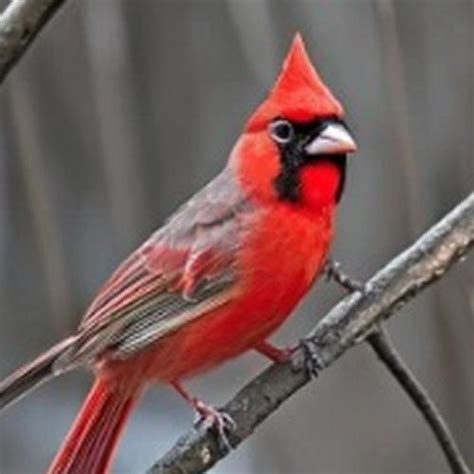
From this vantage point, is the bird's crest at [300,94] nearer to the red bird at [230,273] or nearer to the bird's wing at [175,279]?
the red bird at [230,273]

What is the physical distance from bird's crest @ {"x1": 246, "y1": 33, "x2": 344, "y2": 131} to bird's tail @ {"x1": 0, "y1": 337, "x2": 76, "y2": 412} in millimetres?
447

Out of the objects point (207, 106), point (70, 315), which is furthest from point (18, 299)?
point (70, 315)

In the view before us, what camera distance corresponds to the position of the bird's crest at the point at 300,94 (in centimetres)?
239

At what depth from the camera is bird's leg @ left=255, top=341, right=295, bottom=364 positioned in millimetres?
2262

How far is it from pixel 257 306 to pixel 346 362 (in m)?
1.30

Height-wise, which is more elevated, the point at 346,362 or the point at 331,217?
the point at 331,217

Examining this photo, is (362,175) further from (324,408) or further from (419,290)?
(419,290)

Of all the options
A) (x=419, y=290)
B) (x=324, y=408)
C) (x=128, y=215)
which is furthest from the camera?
(x=324, y=408)

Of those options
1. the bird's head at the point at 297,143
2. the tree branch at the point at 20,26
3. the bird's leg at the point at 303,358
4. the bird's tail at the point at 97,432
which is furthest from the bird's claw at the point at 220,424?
the tree branch at the point at 20,26

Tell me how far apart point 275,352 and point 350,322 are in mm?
242

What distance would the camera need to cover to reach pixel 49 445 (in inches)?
161

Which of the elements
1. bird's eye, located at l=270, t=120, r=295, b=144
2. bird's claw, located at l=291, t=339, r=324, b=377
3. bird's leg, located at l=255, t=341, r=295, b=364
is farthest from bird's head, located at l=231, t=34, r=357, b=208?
bird's claw, located at l=291, t=339, r=324, b=377

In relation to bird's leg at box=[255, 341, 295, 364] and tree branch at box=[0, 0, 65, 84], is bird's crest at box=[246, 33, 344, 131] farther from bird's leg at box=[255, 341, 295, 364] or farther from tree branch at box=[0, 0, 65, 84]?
tree branch at box=[0, 0, 65, 84]

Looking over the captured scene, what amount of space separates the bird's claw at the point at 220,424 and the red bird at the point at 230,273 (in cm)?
12
